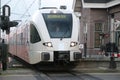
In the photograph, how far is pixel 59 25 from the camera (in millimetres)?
22547

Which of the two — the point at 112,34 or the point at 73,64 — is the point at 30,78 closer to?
the point at 73,64

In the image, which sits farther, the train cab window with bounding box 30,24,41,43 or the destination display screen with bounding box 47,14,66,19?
the destination display screen with bounding box 47,14,66,19

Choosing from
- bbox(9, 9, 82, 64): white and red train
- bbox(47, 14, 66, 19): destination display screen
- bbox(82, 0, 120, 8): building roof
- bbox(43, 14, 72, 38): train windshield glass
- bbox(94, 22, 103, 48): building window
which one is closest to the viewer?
bbox(9, 9, 82, 64): white and red train

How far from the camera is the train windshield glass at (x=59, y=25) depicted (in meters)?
22.3

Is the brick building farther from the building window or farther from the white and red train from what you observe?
the white and red train

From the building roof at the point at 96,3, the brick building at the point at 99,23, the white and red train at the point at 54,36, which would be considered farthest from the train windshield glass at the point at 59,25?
the building roof at the point at 96,3

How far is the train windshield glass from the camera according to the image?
2225cm

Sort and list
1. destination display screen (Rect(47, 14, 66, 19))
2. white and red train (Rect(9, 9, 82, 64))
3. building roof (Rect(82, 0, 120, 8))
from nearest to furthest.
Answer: white and red train (Rect(9, 9, 82, 64)) → destination display screen (Rect(47, 14, 66, 19)) → building roof (Rect(82, 0, 120, 8))

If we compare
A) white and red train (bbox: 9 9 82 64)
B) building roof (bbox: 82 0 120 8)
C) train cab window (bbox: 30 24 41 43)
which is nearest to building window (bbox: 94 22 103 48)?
building roof (bbox: 82 0 120 8)

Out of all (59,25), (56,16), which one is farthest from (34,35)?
(56,16)

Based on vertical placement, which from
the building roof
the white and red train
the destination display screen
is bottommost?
the white and red train

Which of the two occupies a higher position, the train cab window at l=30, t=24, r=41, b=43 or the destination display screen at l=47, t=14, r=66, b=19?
the destination display screen at l=47, t=14, r=66, b=19

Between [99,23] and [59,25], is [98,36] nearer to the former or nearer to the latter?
[99,23]

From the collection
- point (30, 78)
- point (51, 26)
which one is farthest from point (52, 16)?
point (30, 78)
